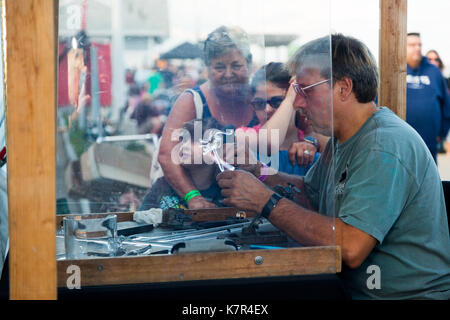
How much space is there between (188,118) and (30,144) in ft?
2.76

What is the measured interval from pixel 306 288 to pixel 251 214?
0.30 meters

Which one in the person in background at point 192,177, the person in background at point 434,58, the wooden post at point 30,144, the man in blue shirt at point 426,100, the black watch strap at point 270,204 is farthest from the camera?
the person in background at point 434,58

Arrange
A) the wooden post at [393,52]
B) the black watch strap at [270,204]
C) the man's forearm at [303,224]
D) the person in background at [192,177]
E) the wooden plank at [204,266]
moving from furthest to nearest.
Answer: the wooden post at [393,52] < the person in background at [192,177] < the black watch strap at [270,204] < the man's forearm at [303,224] < the wooden plank at [204,266]

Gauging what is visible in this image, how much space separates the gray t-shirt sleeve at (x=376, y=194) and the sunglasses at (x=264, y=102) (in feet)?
1.06

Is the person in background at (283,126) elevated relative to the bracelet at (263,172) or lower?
elevated

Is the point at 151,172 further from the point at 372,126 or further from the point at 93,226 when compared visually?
the point at 372,126

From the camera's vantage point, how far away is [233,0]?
2.03 metres

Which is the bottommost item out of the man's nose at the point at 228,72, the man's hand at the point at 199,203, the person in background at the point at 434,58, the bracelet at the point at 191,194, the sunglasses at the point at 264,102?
the man's hand at the point at 199,203

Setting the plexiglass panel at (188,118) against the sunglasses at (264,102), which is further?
the sunglasses at (264,102)

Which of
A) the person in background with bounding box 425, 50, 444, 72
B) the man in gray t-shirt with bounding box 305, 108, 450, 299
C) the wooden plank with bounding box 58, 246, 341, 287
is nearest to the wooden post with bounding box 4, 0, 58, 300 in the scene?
the wooden plank with bounding box 58, 246, 341, 287

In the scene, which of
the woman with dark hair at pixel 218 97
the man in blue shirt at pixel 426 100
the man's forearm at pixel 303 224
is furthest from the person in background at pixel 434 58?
the man's forearm at pixel 303 224

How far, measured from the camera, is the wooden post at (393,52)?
2.40 metres

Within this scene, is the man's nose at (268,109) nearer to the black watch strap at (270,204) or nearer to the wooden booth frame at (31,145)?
the black watch strap at (270,204)

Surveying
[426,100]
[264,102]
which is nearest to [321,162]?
[264,102]
